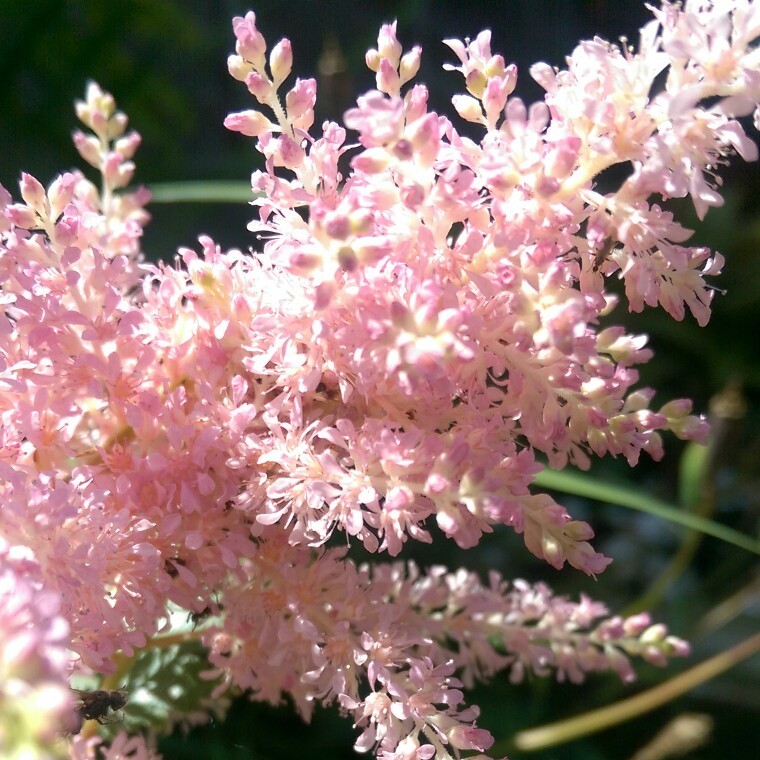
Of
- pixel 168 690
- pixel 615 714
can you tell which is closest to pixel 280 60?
pixel 168 690

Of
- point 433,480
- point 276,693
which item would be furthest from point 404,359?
point 276,693

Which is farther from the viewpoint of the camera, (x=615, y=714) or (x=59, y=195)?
(x=615, y=714)

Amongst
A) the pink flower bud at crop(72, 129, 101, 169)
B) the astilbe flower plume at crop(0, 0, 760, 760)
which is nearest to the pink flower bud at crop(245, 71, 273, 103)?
the astilbe flower plume at crop(0, 0, 760, 760)

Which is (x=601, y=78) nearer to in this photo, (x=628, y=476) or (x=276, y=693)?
(x=276, y=693)

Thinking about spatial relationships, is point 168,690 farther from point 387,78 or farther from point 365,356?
point 387,78

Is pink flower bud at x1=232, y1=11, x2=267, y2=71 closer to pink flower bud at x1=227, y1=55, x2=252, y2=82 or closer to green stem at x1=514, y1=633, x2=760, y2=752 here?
pink flower bud at x1=227, y1=55, x2=252, y2=82

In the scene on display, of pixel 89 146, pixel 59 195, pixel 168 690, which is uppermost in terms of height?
pixel 89 146

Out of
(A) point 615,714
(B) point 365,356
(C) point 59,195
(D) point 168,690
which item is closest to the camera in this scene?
(B) point 365,356

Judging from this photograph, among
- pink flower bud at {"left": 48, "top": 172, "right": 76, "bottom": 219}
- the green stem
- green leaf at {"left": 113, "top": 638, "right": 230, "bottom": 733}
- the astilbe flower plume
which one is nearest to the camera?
the astilbe flower plume

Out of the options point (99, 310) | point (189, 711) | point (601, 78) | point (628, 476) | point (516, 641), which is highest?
point (628, 476)
